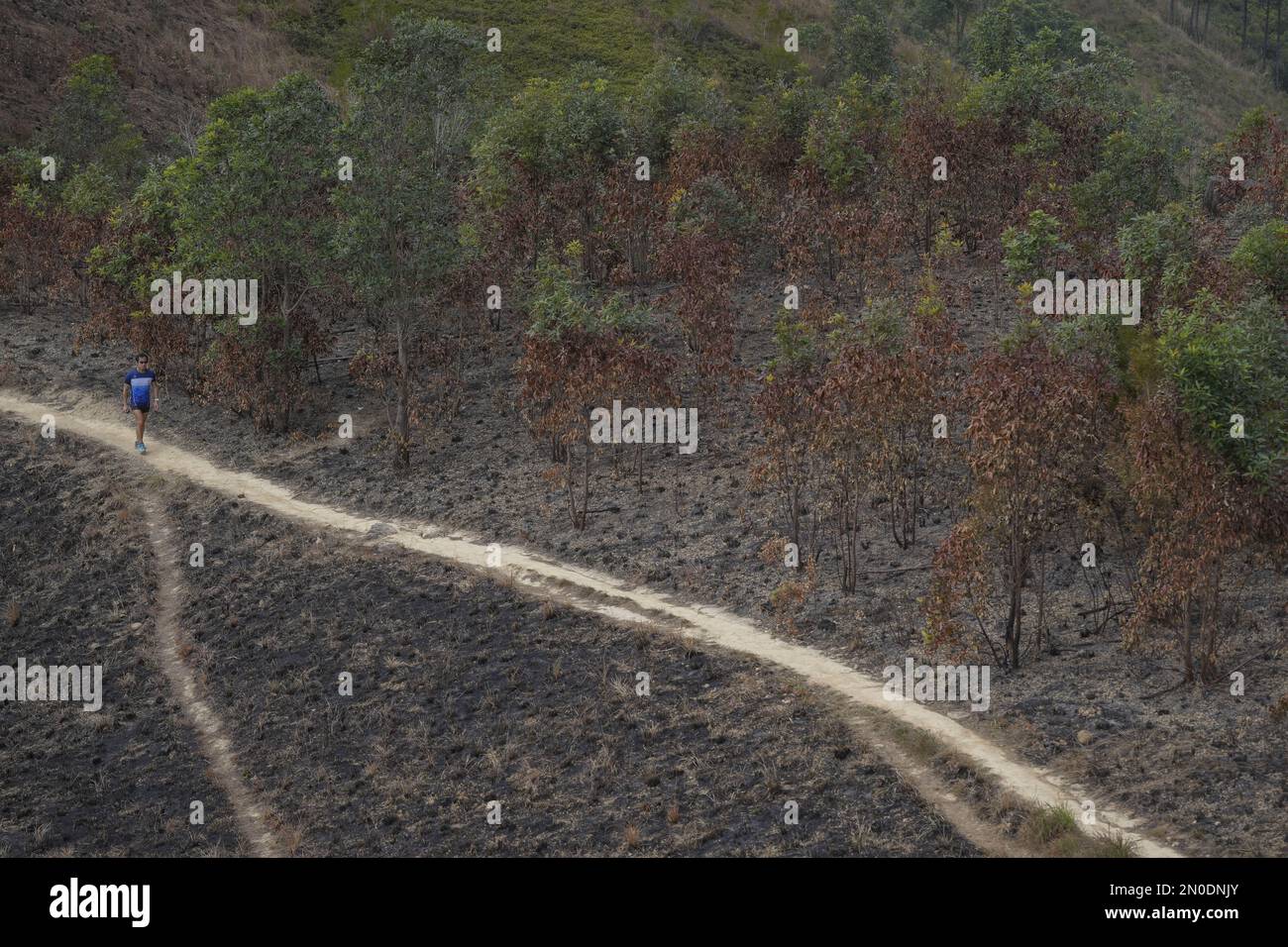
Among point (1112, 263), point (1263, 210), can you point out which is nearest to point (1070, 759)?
point (1112, 263)

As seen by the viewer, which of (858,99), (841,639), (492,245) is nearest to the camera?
(841,639)

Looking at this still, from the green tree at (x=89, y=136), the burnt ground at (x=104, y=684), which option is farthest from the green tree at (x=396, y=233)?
the green tree at (x=89, y=136)

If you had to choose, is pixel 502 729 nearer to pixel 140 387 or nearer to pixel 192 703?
pixel 192 703

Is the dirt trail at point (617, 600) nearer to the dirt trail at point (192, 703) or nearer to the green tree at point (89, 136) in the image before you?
the dirt trail at point (192, 703)

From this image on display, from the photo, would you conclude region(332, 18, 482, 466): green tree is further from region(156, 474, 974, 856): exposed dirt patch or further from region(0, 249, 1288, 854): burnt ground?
region(156, 474, 974, 856): exposed dirt patch

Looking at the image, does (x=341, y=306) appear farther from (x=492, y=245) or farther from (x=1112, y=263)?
(x=1112, y=263)

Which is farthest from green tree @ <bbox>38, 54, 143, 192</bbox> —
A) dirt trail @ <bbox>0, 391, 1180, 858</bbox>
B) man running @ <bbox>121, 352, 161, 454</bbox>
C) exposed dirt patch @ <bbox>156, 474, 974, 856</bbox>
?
exposed dirt patch @ <bbox>156, 474, 974, 856</bbox>

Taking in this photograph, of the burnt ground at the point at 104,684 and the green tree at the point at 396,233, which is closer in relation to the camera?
the burnt ground at the point at 104,684
